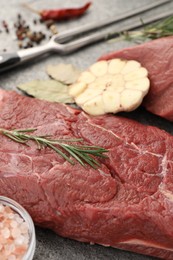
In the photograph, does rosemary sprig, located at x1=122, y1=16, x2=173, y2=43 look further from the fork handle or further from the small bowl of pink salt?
the small bowl of pink salt

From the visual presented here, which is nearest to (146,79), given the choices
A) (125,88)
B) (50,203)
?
(125,88)

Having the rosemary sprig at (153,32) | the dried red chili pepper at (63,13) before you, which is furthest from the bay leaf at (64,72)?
the dried red chili pepper at (63,13)

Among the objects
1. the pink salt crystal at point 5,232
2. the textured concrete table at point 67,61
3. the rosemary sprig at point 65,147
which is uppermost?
the rosemary sprig at point 65,147

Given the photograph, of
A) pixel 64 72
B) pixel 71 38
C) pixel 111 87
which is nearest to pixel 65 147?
pixel 111 87

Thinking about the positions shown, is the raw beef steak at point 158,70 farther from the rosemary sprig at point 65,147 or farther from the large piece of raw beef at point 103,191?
the rosemary sprig at point 65,147

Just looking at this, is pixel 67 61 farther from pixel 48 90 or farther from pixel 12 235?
pixel 12 235

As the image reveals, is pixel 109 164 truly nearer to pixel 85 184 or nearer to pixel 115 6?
pixel 85 184

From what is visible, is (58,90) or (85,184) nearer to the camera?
(85,184)
